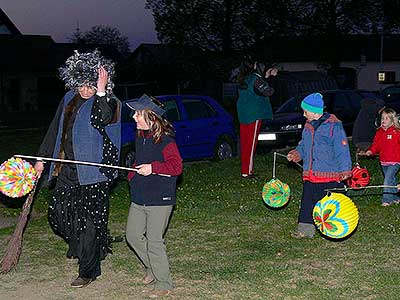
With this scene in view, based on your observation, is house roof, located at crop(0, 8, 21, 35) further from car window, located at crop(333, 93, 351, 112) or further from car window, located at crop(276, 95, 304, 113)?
car window, located at crop(333, 93, 351, 112)

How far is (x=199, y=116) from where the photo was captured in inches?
642

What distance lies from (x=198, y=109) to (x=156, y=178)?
978 centimetres

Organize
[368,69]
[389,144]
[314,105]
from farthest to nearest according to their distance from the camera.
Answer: [368,69]
[389,144]
[314,105]

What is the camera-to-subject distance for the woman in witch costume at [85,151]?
6832 millimetres

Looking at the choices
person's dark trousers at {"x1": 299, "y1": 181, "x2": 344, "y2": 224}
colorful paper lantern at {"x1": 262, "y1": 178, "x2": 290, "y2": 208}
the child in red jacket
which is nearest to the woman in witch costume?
person's dark trousers at {"x1": 299, "y1": 181, "x2": 344, "y2": 224}

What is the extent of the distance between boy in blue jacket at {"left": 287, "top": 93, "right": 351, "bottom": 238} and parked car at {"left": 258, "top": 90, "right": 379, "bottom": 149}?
9.41m

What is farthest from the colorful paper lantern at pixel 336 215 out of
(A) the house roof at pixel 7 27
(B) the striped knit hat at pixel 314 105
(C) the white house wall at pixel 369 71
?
(C) the white house wall at pixel 369 71

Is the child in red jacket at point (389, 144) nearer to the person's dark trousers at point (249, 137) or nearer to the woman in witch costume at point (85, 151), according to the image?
the person's dark trousers at point (249, 137)

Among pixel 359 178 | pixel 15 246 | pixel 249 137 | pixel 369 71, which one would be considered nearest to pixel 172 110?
pixel 249 137

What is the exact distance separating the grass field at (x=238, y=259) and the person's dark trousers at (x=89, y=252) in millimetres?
153

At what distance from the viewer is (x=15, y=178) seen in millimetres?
6969

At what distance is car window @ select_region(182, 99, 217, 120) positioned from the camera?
16.2 meters

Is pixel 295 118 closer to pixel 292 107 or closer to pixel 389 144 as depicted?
pixel 292 107

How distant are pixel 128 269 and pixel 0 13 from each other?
49.7m
